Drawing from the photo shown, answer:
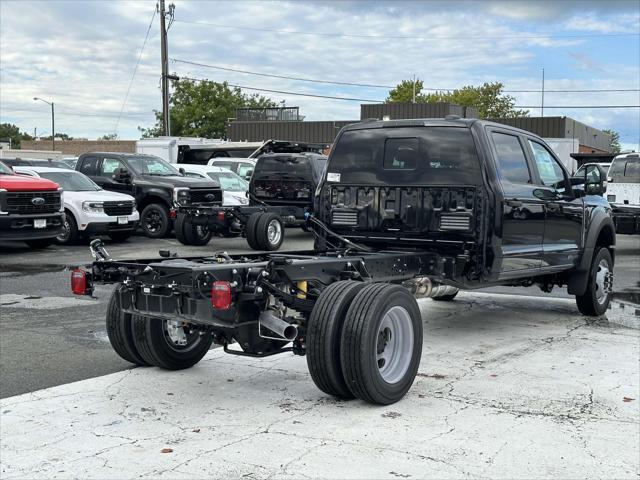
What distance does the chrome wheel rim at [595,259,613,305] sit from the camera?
369 inches

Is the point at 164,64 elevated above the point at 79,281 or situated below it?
above

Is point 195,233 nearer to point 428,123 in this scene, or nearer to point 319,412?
point 428,123

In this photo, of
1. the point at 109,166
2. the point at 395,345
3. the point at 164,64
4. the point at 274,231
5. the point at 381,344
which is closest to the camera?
the point at 381,344

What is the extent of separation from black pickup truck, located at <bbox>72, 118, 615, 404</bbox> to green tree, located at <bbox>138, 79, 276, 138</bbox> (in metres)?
60.0

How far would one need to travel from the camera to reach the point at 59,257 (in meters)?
15.2

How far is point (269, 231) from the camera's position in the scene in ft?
52.3

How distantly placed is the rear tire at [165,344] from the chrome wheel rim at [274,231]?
9.26 metres

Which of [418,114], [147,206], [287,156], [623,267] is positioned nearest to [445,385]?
[623,267]

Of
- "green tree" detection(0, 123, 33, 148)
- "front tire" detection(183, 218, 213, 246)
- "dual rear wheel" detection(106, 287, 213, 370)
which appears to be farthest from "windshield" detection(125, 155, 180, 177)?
"green tree" detection(0, 123, 33, 148)

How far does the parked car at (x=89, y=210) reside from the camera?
17.0 m

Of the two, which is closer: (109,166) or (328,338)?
(328,338)

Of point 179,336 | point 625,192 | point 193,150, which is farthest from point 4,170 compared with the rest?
point 193,150

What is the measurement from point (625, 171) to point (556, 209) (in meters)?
11.5

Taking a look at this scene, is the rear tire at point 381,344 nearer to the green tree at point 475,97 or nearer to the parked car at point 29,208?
the parked car at point 29,208
